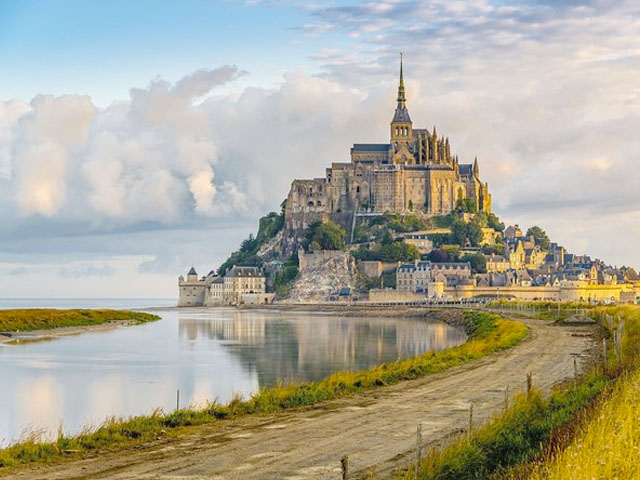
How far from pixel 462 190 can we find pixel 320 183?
811 inches

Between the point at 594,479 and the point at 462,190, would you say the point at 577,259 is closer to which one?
the point at 462,190

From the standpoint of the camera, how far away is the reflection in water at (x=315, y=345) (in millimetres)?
36156

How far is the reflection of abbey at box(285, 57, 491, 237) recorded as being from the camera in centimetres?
12750

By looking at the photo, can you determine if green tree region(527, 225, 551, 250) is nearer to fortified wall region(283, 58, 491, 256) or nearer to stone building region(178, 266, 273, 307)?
fortified wall region(283, 58, 491, 256)

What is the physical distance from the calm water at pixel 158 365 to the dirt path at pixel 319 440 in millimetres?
5804

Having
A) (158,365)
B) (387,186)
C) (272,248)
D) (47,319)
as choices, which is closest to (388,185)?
(387,186)

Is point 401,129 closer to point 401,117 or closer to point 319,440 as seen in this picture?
point 401,117

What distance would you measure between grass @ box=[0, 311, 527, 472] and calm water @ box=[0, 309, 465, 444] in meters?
3.95

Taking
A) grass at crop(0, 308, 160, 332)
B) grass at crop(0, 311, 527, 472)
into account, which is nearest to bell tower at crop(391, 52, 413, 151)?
grass at crop(0, 308, 160, 332)

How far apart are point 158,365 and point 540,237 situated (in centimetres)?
10678

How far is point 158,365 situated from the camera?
125 ft

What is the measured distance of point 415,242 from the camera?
12100cm

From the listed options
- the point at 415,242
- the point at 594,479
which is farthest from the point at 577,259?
the point at 594,479

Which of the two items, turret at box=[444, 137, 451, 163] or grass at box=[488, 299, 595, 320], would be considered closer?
grass at box=[488, 299, 595, 320]
